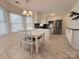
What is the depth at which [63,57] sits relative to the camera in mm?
3090

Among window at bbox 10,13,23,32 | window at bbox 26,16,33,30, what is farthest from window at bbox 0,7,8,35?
window at bbox 26,16,33,30

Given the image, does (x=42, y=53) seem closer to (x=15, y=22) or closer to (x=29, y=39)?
(x=29, y=39)

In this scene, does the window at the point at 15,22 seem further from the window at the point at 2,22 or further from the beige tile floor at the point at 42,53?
the beige tile floor at the point at 42,53

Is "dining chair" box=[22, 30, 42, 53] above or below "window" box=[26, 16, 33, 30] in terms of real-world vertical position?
below

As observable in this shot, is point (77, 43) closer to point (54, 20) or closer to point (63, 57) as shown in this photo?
point (63, 57)

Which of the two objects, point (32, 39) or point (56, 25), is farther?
point (56, 25)

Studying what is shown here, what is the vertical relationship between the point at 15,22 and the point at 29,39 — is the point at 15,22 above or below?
above

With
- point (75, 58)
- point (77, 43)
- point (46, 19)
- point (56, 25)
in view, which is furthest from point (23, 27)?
point (75, 58)

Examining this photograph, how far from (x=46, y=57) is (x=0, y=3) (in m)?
3.04

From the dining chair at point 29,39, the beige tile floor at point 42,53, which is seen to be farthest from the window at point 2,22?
the dining chair at point 29,39

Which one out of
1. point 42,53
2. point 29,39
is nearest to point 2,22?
point 29,39

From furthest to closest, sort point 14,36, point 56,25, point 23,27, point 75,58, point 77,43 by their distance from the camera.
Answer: point 56,25 → point 23,27 → point 14,36 → point 77,43 → point 75,58

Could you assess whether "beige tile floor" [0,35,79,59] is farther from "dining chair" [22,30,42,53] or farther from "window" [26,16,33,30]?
"window" [26,16,33,30]

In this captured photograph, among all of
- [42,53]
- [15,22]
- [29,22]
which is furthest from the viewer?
[29,22]
